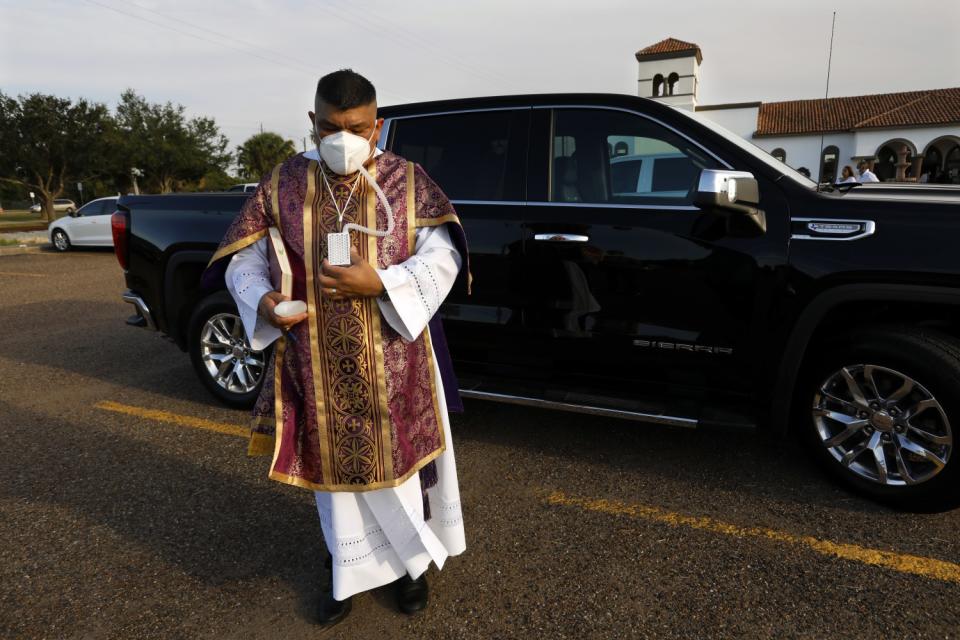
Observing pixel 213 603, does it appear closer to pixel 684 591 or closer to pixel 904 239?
pixel 684 591

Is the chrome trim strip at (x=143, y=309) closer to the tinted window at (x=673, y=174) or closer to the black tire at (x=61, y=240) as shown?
the tinted window at (x=673, y=174)

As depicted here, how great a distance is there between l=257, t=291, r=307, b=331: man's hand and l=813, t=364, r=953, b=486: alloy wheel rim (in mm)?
2490

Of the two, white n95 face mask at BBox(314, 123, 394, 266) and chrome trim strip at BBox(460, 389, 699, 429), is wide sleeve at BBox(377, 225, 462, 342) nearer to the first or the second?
white n95 face mask at BBox(314, 123, 394, 266)

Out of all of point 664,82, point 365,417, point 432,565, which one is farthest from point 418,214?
point 664,82

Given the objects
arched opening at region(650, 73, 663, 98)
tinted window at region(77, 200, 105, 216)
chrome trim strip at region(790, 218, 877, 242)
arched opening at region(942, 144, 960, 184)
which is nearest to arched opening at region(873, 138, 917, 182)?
arched opening at region(942, 144, 960, 184)

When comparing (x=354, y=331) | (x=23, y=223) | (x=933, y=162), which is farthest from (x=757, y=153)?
(x=933, y=162)

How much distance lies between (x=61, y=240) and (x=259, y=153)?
173 feet

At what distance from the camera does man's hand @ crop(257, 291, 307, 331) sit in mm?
1885

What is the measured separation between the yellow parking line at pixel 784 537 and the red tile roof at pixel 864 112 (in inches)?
1633

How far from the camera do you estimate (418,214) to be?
203 cm

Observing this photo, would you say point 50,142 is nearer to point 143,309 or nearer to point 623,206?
point 143,309

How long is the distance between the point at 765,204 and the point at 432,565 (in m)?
2.24

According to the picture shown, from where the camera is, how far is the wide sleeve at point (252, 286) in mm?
1978

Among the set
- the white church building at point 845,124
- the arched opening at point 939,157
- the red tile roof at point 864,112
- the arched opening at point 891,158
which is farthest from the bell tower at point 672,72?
the arched opening at point 939,157
